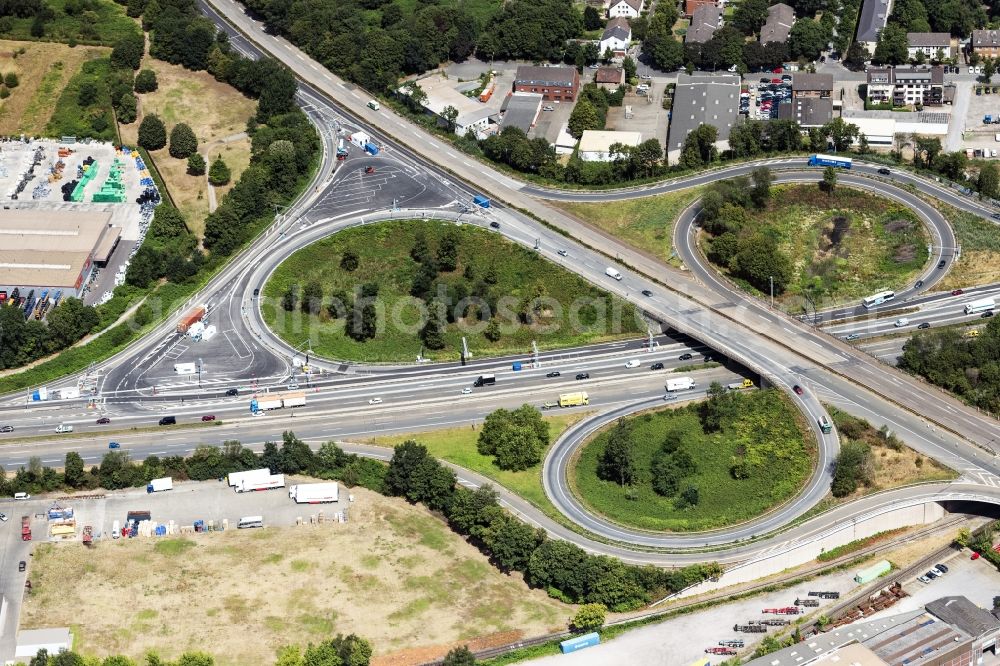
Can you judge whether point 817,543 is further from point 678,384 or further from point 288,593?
point 288,593

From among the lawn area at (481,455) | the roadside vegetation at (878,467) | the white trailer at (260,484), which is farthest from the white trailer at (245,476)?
the roadside vegetation at (878,467)

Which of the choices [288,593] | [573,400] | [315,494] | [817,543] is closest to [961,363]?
[817,543]

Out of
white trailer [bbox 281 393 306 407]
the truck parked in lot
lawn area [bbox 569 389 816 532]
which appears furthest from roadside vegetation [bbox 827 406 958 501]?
the truck parked in lot

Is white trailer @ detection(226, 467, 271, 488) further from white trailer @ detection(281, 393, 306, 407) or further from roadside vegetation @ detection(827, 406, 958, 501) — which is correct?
roadside vegetation @ detection(827, 406, 958, 501)

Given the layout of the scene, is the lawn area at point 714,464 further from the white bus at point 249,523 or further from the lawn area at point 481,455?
the white bus at point 249,523

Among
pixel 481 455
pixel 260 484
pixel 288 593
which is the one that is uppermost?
pixel 481 455

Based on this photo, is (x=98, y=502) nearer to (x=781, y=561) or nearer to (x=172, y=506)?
(x=172, y=506)
